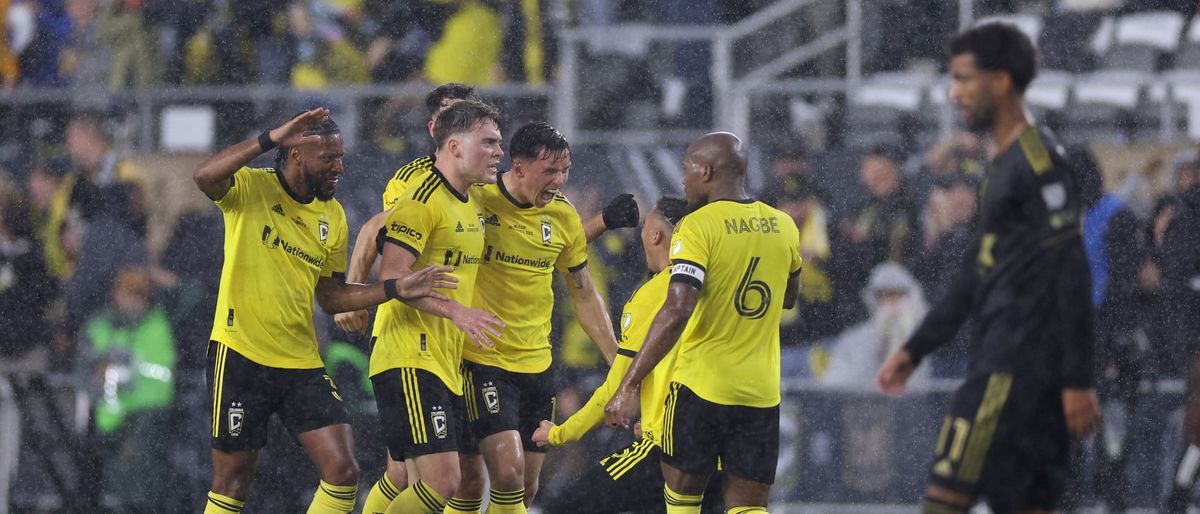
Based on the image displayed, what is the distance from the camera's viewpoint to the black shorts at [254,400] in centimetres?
647

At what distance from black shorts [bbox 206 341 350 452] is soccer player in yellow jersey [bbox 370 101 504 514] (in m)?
0.30

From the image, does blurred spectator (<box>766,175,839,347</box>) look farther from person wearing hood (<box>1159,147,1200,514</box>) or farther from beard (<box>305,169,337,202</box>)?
beard (<box>305,169,337,202</box>)

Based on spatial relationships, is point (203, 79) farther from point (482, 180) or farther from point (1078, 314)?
point (1078, 314)

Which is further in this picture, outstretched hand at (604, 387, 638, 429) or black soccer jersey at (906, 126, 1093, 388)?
outstretched hand at (604, 387, 638, 429)

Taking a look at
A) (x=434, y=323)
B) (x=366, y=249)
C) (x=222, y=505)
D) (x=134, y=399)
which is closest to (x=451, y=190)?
(x=366, y=249)

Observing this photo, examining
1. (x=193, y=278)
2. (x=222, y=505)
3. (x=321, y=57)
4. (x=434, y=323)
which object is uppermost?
(x=321, y=57)

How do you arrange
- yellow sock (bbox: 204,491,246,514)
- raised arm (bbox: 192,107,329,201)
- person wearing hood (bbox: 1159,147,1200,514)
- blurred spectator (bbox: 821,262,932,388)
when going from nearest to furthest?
1. raised arm (bbox: 192,107,329,201)
2. yellow sock (bbox: 204,491,246,514)
3. person wearing hood (bbox: 1159,147,1200,514)
4. blurred spectator (bbox: 821,262,932,388)

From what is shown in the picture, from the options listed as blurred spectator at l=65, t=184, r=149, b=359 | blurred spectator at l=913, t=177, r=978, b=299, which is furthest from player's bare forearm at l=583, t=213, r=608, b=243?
blurred spectator at l=65, t=184, r=149, b=359

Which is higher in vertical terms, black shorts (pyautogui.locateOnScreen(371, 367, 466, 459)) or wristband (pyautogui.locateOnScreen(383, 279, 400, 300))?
wristband (pyautogui.locateOnScreen(383, 279, 400, 300))

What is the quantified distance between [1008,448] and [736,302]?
1708mm

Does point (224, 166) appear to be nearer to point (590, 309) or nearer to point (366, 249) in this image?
point (366, 249)

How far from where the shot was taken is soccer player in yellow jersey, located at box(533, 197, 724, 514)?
20.4ft

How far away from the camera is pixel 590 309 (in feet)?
23.7

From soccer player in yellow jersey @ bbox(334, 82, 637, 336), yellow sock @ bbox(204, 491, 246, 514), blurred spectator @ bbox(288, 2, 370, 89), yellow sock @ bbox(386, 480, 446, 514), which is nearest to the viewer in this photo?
yellow sock @ bbox(386, 480, 446, 514)
